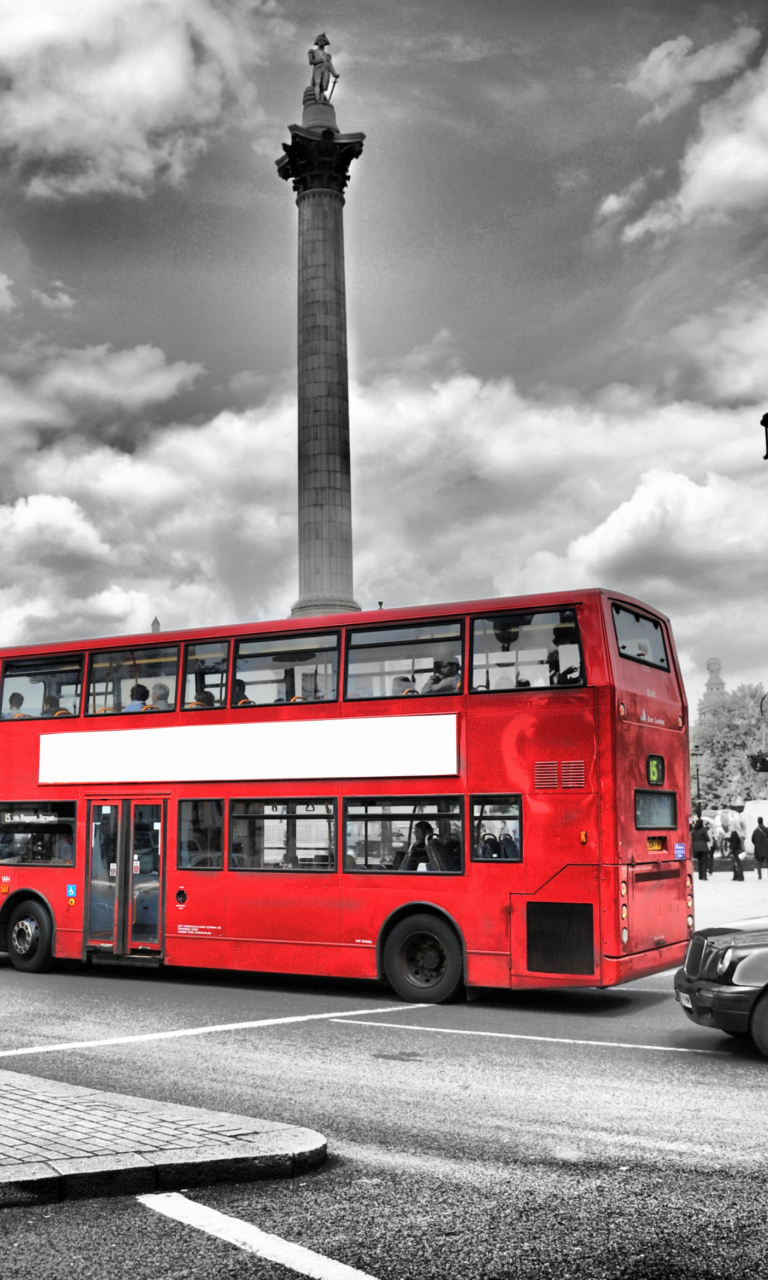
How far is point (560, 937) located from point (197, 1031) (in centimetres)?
341

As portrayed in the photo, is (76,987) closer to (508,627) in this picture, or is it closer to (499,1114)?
(508,627)

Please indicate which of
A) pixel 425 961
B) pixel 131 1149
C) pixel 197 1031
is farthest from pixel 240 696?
pixel 131 1149

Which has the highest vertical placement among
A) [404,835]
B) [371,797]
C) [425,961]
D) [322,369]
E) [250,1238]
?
[322,369]

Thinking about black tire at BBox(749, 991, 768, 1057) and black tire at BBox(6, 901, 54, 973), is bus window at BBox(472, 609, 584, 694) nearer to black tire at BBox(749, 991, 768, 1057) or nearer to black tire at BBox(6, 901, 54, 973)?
black tire at BBox(749, 991, 768, 1057)

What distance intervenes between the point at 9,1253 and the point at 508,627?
27.6 feet

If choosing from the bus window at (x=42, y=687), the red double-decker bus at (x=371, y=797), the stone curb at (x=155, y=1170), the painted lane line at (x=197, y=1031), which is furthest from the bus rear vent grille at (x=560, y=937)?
the bus window at (x=42, y=687)

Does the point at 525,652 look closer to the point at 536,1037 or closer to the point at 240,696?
the point at 240,696

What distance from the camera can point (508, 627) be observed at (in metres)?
12.4

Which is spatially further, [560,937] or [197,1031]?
[560,937]

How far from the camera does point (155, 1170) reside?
18.2 feet

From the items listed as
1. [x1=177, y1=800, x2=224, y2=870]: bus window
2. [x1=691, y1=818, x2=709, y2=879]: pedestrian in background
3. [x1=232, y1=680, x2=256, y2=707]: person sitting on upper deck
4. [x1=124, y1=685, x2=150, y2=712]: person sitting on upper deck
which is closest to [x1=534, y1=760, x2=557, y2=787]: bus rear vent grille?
[x1=232, y1=680, x2=256, y2=707]: person sitting on upper deck

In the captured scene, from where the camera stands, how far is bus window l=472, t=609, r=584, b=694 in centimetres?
1199

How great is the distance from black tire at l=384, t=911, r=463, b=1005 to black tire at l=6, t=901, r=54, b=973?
4919mm

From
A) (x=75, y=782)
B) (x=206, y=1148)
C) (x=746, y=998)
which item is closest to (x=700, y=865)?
(x=75, y=782)
